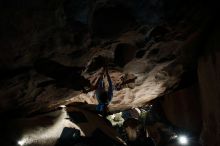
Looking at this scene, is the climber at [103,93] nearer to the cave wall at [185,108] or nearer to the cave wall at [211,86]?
the cave wall at [211,86]

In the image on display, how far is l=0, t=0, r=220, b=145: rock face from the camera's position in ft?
14.9

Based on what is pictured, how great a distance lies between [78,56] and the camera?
5.77 m

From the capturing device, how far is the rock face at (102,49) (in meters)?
4.55

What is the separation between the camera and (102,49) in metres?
5.93

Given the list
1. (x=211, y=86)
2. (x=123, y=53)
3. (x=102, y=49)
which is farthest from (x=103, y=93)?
(x=211, y=86)

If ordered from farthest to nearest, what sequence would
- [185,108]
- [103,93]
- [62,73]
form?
[185,108] → [103,93] → [62,73]

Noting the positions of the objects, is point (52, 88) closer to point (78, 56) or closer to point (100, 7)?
point (78, 56)

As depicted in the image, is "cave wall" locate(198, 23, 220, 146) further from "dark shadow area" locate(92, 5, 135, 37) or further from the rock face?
"dark shadow area" locate(92, 5, 135, 37)

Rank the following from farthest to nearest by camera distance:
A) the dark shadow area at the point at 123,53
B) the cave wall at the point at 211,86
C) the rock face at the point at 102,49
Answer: the dark shadow area at the point at 123,53, the cave wall at the point at 211,86, the rock face at the point at 102,49

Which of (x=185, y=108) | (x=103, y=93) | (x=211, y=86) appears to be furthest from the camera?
(x=185, y=108)

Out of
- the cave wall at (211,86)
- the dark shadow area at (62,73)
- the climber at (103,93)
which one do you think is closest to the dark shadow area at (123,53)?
the climber at (103,93)

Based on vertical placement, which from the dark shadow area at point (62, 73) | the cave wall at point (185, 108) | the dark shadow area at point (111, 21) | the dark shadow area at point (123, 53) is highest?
the dark shadow area at point (111, 21)

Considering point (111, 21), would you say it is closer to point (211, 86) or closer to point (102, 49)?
point (102, 49)

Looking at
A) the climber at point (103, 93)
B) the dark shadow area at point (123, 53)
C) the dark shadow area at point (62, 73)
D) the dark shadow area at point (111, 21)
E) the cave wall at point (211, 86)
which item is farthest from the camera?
the climber at point (103, 93)
